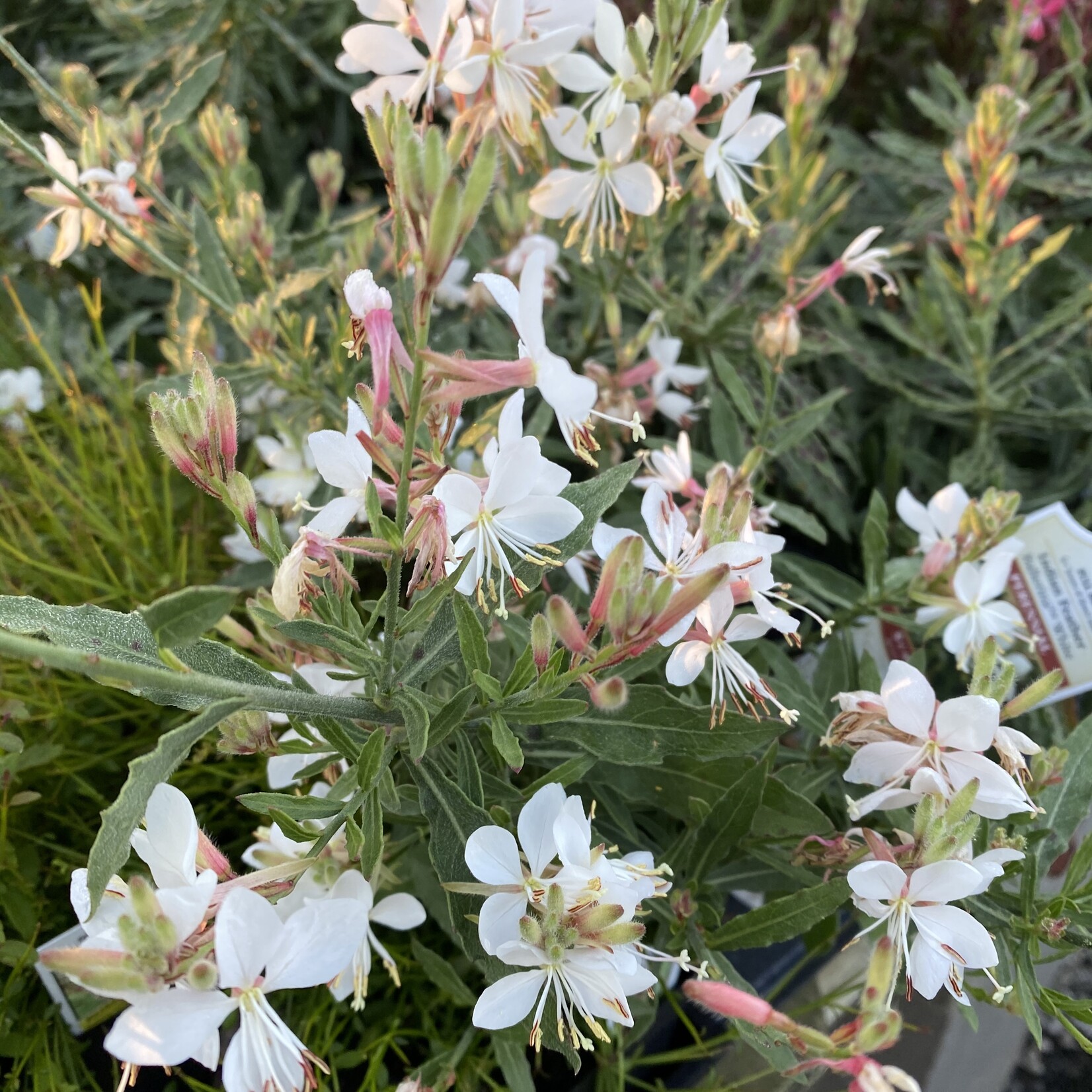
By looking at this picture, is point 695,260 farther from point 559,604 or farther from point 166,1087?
point 166,1087

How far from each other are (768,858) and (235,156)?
1.05 metres

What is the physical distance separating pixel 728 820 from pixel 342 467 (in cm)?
43

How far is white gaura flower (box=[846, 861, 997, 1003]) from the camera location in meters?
0.61

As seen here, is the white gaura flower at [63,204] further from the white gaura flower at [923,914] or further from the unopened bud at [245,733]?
the white gaura flower at [923,914]

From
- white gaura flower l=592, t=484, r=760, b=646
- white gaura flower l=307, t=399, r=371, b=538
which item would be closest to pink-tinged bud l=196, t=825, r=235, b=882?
white gaura flower l=307, t=399, r=371, b=538

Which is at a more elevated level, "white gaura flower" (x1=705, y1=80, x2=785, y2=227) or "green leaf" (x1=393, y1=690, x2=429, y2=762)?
"white gaura flower" (x1=705, y1=80, x2=785, y2=227)

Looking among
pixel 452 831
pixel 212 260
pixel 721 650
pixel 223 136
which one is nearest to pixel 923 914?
pixel 721 650

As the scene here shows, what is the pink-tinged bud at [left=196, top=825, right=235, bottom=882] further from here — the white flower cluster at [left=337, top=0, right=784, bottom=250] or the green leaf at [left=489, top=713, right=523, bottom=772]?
the white flower cluster at [left=337, top=0, right=784, bottom=250]

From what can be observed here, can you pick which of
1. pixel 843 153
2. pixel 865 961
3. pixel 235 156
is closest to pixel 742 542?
pixel 865 961

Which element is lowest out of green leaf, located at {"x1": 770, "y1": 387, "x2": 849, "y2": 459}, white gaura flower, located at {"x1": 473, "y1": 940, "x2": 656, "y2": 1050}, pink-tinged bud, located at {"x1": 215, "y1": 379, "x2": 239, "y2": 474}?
white gaura flower, located at {"x1": 473, "y1": 940, "x2": 656, "y2": 1050}

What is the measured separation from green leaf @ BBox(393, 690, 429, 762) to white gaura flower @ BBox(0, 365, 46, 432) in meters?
0.97

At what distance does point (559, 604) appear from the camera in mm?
554

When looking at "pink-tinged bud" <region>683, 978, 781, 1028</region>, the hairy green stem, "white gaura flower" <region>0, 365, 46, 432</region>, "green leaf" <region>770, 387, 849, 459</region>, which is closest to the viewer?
the hairy green stem

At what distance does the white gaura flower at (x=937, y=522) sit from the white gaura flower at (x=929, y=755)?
26 cm
